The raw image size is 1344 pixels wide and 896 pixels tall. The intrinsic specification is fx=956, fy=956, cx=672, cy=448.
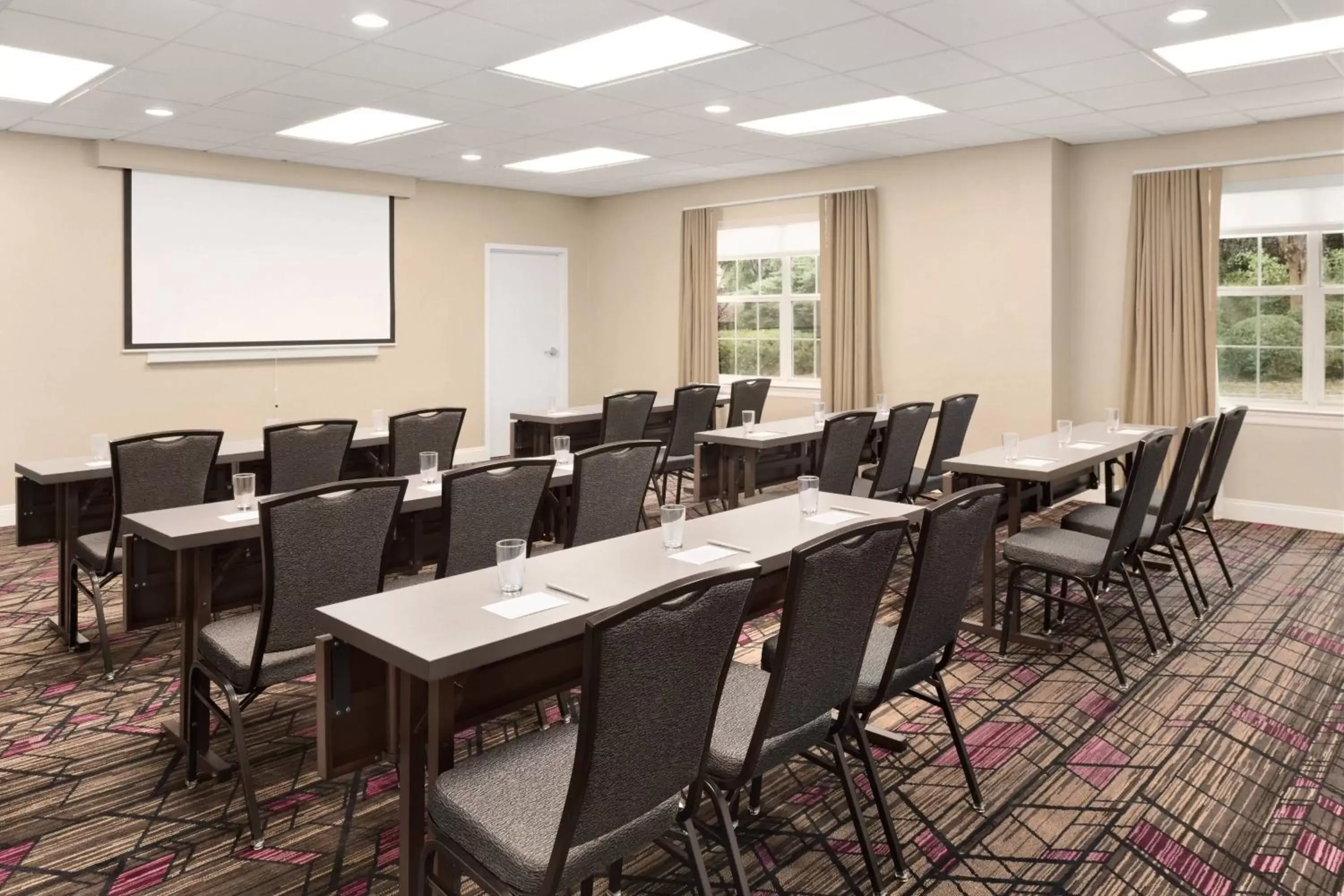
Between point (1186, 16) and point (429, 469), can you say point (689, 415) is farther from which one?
point (1186, 16)

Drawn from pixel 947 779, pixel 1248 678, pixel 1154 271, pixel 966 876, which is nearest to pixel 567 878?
pixel 966 876

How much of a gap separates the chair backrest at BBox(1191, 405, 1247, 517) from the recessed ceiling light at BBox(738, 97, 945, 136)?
2.63 meters

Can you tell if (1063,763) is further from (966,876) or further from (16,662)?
(16,662)

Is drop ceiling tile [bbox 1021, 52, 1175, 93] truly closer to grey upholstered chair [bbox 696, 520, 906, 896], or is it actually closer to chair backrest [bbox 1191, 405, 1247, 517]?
chair backrest [bbox 1191, 405, 1247, 517]

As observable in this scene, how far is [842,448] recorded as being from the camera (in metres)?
4.78

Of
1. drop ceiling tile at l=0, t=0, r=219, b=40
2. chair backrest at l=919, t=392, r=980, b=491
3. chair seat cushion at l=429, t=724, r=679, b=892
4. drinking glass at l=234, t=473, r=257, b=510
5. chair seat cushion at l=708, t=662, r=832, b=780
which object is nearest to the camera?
chair seat cushion at l=429, t=724, r=679, b=892

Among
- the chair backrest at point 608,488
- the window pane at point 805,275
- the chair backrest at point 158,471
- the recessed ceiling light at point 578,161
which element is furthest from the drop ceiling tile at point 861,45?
the window pane at point 805,275

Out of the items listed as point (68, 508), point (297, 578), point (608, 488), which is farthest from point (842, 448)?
point (68, 508)

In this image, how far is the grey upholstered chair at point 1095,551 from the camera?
371 cm

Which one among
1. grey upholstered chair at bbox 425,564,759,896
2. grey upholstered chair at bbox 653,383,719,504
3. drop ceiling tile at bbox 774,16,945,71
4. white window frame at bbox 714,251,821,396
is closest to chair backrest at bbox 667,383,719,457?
grey upholstered chair at bbox 653,383,719,504

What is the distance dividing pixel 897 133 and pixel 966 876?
5.64 meters

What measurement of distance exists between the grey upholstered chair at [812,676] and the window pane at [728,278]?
294 inches

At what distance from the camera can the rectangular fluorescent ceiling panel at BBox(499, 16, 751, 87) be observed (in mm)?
4527

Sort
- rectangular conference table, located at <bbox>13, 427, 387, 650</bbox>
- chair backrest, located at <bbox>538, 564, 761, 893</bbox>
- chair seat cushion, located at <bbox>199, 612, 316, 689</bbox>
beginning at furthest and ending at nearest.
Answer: rectangular conference table, located at <bbox>13, 427, 387, 650</bbox> < chair seat cushion, located at <bbox>199, 612, 316, 689</bbox> < chair backrest, located at <bbox>538, 564, 761, 893</bbox>
